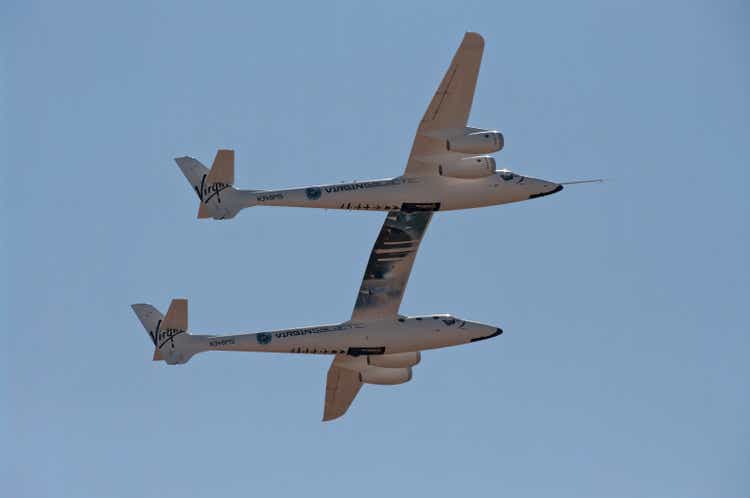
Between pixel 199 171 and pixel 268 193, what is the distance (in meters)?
3.75

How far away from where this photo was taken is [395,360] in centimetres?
7656

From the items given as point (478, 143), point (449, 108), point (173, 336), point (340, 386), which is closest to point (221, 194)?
point (173, 336)

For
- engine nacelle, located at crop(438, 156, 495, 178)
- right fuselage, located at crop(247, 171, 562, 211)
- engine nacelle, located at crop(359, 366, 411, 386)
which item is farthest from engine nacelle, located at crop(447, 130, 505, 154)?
engine nacelle, located at crop(359, 366, 411, 386)

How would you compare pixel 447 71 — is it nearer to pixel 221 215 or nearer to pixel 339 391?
pixel 221 215

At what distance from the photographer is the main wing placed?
68.7 meters

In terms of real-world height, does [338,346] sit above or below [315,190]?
below

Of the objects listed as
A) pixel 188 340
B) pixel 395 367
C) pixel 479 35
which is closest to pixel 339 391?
pixel 395 367

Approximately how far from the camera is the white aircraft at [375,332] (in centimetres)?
7269

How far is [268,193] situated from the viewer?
2785 inches

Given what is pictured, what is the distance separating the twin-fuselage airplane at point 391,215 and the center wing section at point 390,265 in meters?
0.04

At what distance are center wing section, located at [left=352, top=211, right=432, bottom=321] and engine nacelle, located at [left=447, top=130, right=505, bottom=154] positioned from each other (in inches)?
174

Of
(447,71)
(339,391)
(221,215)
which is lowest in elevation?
(339,391)

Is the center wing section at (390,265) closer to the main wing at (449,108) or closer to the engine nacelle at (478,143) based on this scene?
the main wing at (449,108)

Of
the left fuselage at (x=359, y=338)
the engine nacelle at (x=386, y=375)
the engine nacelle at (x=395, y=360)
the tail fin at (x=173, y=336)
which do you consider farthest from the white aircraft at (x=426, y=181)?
the engine nacelle at (x=386, y=375)
